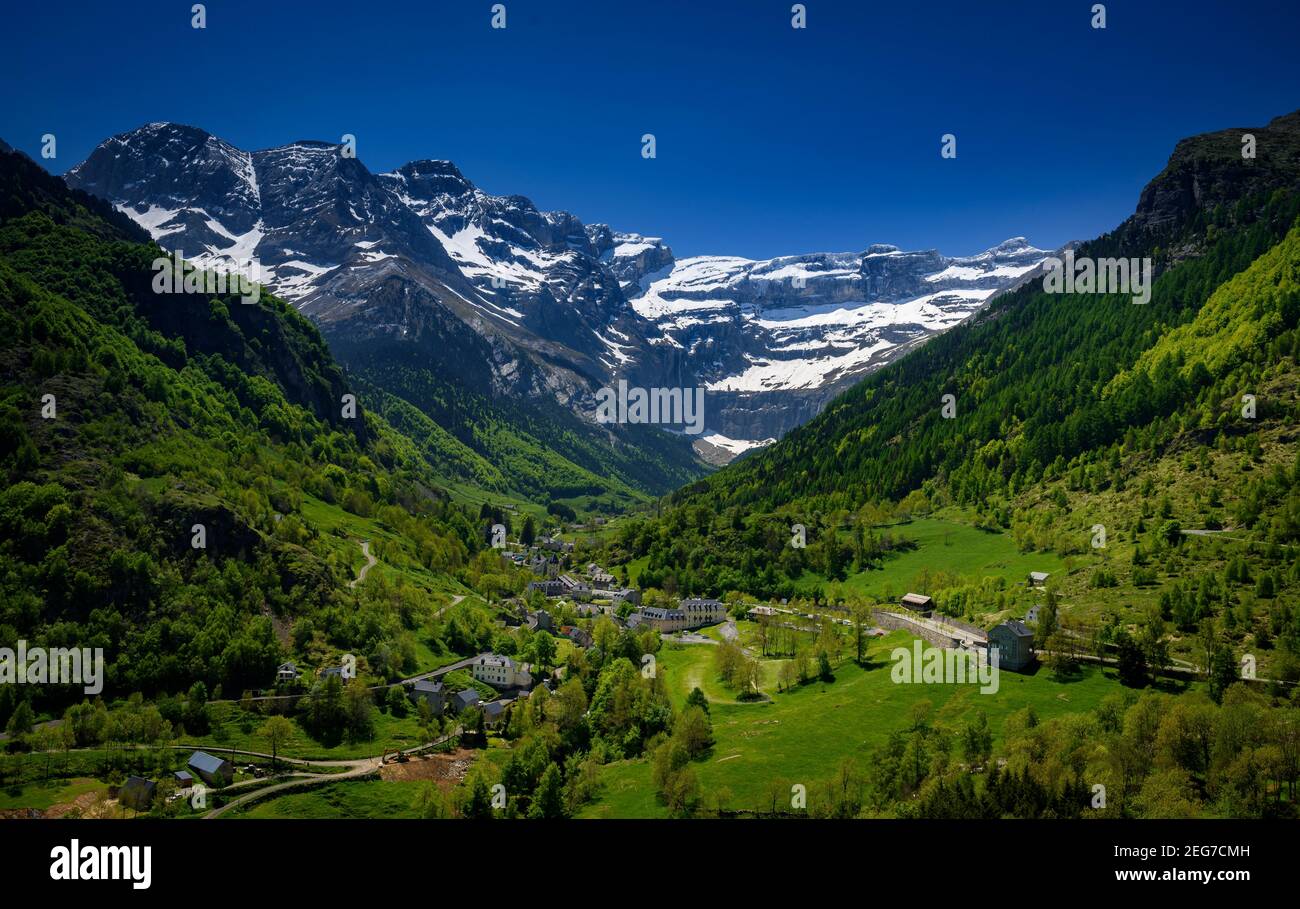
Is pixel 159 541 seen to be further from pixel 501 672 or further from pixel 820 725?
pixel 820 725

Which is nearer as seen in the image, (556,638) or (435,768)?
(435,768)

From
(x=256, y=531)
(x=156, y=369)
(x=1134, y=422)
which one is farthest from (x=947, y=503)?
(x=156, y=369)

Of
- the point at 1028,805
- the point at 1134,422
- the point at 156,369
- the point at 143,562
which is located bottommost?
the point at 1028,805

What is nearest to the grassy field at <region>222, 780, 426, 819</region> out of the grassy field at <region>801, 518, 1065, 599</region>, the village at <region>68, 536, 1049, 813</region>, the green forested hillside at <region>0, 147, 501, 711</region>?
the village at <region>68, 536, 1049, 813</region>

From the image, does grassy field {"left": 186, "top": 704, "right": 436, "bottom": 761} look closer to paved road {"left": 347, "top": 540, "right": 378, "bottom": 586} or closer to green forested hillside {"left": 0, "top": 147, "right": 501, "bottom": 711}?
green forested hillside {"left": 0, "top": 147, "right": 501, "bottom": 711}

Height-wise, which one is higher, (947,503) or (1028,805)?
(947,503)

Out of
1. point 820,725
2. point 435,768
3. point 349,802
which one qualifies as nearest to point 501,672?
point 435,768
